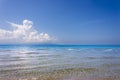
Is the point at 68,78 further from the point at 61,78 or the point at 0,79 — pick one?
the point at 0,79

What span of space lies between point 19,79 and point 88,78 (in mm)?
4269

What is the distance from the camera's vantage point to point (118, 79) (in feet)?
30.5

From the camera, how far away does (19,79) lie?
923 centimetres

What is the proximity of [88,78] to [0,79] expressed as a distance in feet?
17.7

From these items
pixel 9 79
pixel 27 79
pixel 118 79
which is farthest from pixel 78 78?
pixel 9 79

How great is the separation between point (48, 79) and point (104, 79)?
3445mm

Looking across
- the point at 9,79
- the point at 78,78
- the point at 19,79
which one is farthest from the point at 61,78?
the point at 9,79

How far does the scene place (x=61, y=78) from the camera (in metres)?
9.48

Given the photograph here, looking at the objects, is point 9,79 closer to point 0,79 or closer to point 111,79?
point 0,79

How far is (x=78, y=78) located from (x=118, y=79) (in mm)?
2440

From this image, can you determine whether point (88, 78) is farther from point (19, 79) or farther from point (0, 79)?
point (0, 79)

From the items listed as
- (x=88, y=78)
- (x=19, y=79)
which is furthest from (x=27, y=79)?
(x=88, y=78)

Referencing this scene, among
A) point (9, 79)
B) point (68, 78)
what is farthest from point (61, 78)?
point (9, 79)

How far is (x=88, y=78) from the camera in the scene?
9484 mm
